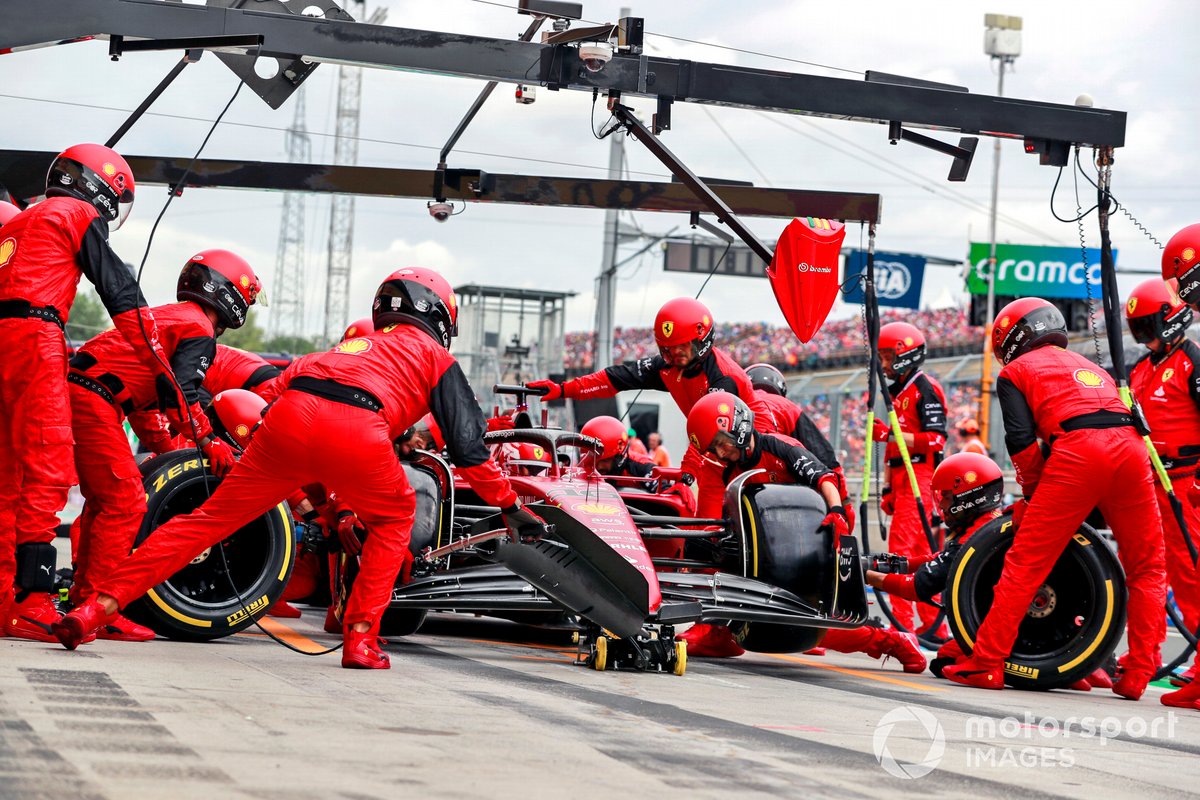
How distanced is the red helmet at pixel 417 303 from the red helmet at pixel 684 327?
2857 millimetres

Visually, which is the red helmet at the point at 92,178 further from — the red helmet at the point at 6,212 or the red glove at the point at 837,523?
the red glove at the point at 837,523

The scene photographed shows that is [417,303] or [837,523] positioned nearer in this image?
[417,303]

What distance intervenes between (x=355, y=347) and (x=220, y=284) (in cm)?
131

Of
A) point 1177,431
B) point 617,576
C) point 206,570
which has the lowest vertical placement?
point 206,570

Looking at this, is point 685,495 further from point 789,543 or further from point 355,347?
point 355,347

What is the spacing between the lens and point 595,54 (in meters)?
8.31

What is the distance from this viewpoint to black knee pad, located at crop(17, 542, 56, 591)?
660 cm

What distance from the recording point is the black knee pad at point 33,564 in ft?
21.7

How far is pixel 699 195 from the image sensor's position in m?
8.96

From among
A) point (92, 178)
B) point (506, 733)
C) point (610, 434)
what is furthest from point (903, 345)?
point (506, 733)

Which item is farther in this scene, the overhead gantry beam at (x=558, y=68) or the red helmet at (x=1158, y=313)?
the red helmet at (x=1158, y=313)

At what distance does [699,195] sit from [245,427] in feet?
10.3

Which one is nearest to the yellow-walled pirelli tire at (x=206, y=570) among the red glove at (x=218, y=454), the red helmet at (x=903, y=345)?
the red glove at (x=218, y=454)

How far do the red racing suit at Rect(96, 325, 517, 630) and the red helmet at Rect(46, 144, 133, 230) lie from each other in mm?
1444
